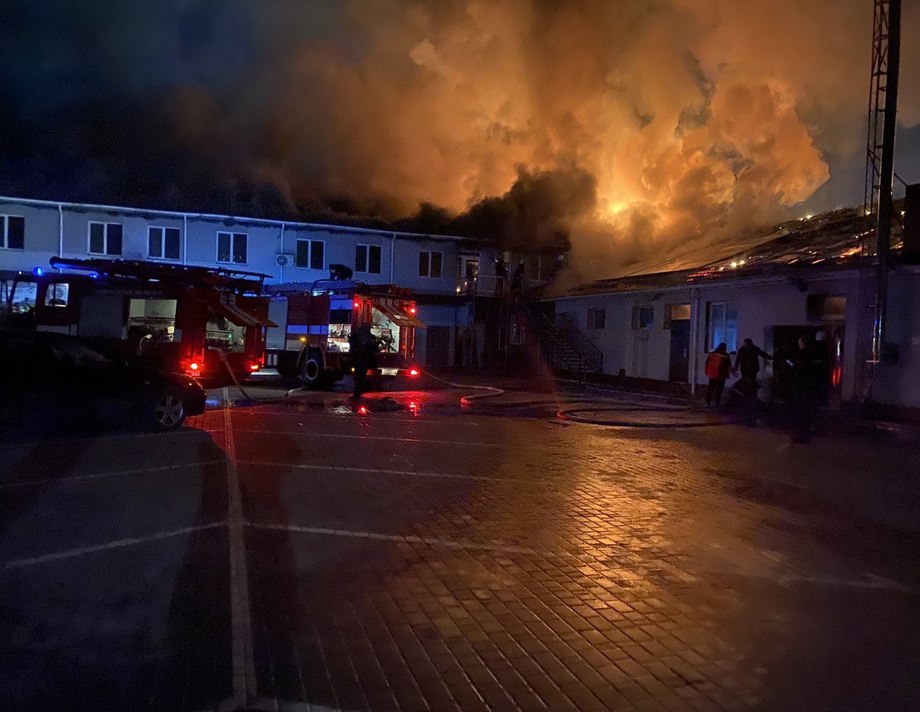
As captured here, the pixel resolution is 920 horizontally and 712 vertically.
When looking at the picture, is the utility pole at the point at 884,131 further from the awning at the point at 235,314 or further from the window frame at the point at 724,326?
the awning at the point at 235,314

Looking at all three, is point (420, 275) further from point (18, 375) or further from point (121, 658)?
point (121, 658)

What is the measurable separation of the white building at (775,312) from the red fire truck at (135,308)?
35.2 ft

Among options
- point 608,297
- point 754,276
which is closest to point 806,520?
point 754,276

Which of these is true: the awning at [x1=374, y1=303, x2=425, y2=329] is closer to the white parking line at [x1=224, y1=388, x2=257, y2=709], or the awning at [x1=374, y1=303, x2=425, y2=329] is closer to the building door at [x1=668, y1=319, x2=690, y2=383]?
the building door at [x1=668, y1=319, x2=690, y2=383]

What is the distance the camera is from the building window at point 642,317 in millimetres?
21250

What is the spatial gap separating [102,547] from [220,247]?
23104 millimetres

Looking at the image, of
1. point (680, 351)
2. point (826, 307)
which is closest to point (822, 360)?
point (826, 307)

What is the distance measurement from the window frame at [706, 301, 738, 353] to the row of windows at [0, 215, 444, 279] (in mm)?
13526

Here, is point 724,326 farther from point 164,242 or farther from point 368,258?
point 164,242

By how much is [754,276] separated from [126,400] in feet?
40.0

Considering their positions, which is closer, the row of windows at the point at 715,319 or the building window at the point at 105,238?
the row of windows at the point at 715,319

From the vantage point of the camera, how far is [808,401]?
14055mm

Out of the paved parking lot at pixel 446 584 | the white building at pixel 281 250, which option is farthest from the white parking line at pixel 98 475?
the white building at pixel 281 250

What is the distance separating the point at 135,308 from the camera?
1509cm
